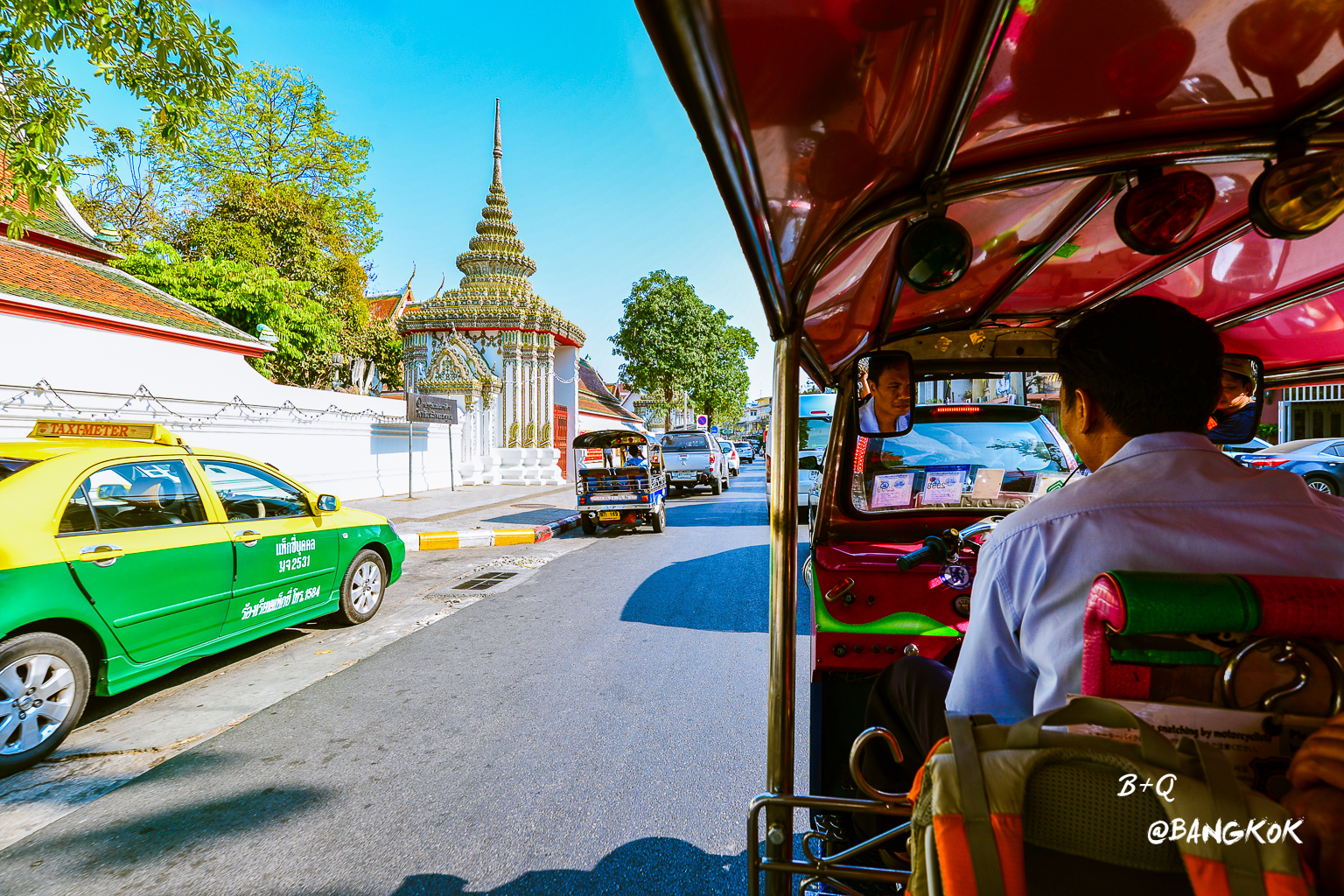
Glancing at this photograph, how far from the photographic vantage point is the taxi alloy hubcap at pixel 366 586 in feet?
18.9

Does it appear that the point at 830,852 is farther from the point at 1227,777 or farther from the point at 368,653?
the point at 368,653

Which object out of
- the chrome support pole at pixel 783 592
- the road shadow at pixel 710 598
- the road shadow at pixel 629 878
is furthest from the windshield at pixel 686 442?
the chrome support pole at pixel 783 592

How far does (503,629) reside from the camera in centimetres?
565

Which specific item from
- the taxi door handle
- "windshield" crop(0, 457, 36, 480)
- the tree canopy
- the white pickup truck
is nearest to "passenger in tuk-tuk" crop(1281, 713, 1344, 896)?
the taxi door handle

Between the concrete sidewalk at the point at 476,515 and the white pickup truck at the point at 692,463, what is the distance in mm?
3037

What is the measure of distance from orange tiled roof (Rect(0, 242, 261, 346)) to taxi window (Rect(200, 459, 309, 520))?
9.43 m

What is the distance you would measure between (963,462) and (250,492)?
4873mm

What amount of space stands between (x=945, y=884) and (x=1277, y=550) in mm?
850

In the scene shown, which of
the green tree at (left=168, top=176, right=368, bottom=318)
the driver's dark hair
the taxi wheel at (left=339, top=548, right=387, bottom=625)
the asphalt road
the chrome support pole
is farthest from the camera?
the green tree at (left=168, top=176, right=368, bottom=318)

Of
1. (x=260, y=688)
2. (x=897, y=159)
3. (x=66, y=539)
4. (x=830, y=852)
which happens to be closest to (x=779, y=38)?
(x=897, y=159)

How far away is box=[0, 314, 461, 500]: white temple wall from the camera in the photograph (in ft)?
33.6

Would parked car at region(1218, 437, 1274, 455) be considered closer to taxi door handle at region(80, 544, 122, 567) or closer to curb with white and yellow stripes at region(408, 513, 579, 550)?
taxi door handle at region(80, 544, 122, 567)

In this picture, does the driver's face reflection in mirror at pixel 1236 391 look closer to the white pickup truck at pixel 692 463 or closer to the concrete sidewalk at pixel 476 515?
the concrete sidewalk at pixel 476 515

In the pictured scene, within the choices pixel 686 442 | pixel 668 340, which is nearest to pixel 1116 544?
pixel 686 442
